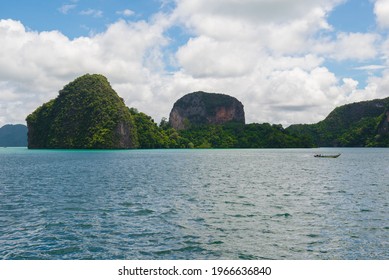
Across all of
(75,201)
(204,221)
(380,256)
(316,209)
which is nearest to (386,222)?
(316,209)

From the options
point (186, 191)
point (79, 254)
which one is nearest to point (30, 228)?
point (79, 254)

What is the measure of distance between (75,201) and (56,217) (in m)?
7.49

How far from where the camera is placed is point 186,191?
42344 millimetres

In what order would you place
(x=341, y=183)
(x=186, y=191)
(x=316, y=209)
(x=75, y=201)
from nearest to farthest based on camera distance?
(x=316, y=209) → (x=75, y=201) → (x=186, y=191) → (x=341, y=183)

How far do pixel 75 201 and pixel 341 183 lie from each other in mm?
35681

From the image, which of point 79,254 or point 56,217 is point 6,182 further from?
point 79,254

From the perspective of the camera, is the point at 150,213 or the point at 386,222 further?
the point at 150,213

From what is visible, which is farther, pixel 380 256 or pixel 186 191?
pixel 186 191
